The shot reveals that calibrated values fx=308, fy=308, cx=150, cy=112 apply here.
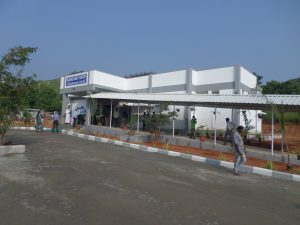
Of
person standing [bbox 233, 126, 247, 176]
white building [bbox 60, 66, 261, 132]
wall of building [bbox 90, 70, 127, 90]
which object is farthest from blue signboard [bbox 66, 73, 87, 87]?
person standing [bbox 233, 126, 247, 176]

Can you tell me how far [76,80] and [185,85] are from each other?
11.5 metres

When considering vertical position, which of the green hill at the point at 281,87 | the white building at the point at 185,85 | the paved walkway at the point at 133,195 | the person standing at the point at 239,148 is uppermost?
the green hill at the point at 281,87

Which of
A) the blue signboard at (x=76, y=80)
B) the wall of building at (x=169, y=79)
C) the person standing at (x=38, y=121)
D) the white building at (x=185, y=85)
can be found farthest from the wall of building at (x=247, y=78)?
the person standing at (x=38, y=121)

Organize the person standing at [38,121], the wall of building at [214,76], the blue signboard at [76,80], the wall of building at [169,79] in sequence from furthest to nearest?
the blue signboard at [76,80]
the wall of building at [169,79]
the wall of building at [214,76]
the person standing at [38,121]

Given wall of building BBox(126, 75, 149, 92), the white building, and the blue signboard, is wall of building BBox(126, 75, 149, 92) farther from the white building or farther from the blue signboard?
the blue signboard

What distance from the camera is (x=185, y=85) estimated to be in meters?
25.6

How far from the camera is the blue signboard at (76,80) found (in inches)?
1155

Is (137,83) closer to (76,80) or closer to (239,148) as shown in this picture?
(76,80)

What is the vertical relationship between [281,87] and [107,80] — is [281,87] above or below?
above

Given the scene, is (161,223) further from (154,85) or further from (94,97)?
(154,85)

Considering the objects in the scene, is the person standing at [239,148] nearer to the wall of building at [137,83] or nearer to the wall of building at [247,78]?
the wall of building at [247,78]

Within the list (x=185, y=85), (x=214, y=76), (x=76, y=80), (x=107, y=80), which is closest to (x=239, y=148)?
(x=214, y=76)

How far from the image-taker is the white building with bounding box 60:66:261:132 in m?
23.7

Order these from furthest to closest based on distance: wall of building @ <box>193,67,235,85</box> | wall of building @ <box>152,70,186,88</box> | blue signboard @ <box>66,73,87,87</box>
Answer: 1. blue signboard @ <box>66,73,87,87</box>
2. wall of building @ <box>152,70,186,88</box>
3. wall of building @ <box>193,67,235,85</box>
